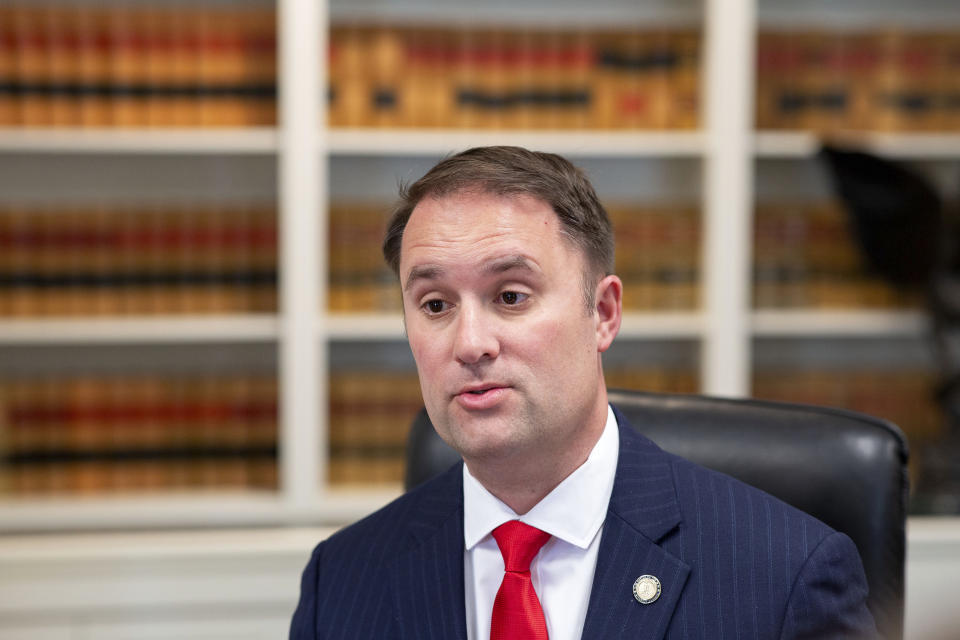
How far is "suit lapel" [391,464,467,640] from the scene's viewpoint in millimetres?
1177

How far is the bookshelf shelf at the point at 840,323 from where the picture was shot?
9.34 feet

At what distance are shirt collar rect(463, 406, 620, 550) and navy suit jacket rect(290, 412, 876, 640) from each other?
0.02 m

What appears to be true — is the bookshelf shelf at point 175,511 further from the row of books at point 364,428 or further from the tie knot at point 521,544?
the tie knot at point 521,544

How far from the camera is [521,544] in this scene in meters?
1.17

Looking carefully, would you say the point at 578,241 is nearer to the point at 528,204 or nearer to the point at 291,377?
the point at 528,204

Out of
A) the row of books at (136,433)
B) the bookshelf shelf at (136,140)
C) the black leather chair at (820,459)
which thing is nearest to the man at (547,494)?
the black leather chair at (820,459)

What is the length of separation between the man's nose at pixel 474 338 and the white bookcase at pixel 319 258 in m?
1.64

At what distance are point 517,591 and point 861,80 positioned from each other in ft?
7.47

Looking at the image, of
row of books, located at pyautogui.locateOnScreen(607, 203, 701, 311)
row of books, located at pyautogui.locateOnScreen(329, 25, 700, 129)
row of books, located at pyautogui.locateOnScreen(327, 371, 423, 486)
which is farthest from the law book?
row of books, located at pyautogui.locateOnScreen(607, 203, 701, 311)

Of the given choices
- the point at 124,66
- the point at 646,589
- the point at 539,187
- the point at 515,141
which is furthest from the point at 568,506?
the point at 124,66

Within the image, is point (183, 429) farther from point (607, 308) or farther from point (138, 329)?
point (607, 308)

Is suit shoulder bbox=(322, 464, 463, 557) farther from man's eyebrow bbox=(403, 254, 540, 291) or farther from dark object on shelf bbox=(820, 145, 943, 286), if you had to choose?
dark object on shelf bbox=(820, 145, 943, 286)

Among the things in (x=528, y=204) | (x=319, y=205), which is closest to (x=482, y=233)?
(x=528, y=204)

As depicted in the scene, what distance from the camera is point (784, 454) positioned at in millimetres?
1344
